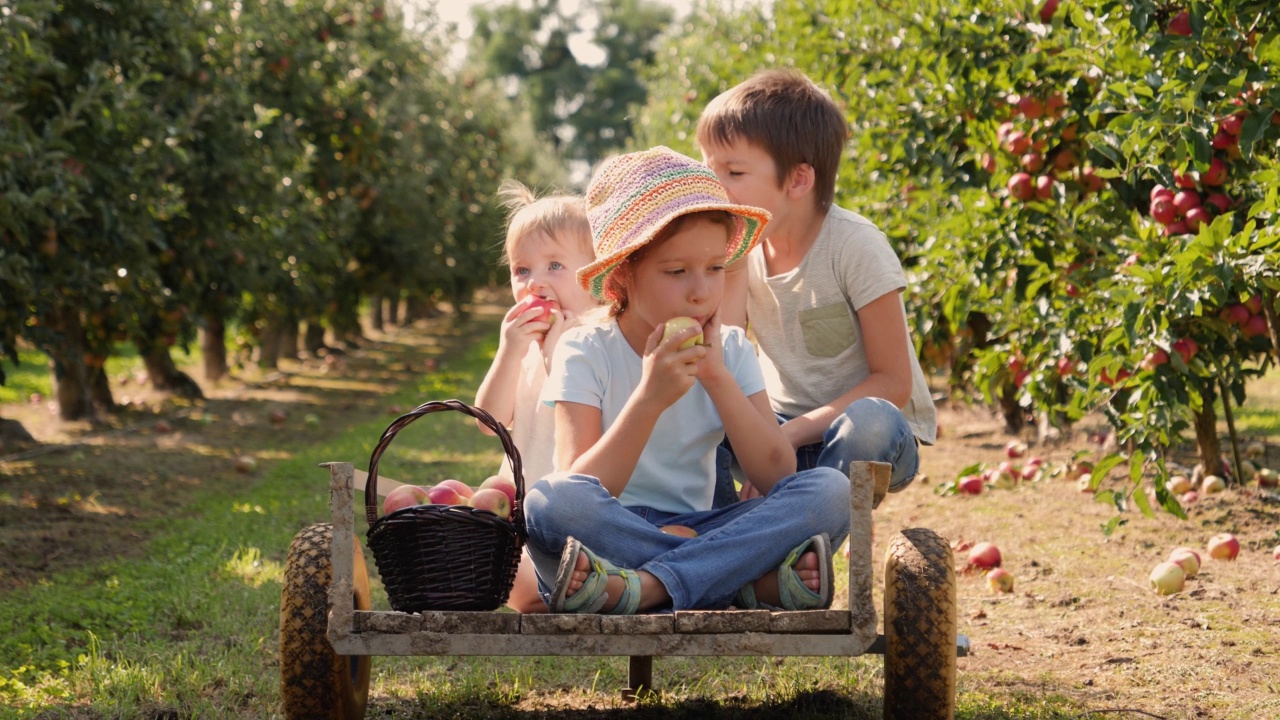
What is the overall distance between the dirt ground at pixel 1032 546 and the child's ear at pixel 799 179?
146cm

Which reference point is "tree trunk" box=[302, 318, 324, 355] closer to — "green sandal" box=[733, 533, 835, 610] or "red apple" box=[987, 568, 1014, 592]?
"red apple" box=[987, 568, 1014, 592]

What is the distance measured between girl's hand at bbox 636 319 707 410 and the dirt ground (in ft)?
4.46

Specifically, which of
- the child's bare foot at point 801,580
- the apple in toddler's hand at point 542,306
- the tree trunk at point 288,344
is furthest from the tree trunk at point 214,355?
the child's bare foot at point 801,580

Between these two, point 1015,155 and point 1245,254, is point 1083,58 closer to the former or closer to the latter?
point 1015,155

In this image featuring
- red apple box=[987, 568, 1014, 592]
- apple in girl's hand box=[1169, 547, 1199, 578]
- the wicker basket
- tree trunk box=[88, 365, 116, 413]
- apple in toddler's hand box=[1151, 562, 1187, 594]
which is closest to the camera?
the wicker basket

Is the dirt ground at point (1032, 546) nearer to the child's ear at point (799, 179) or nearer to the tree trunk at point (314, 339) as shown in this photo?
the child's ear at point (799, 179)

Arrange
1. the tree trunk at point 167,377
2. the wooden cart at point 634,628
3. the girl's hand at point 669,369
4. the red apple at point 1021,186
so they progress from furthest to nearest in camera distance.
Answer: the tree trunk at point 167,377 → the red apple at point 1021,186 → the girl's hand at point 669,369 → the wooden cart at point 634,628

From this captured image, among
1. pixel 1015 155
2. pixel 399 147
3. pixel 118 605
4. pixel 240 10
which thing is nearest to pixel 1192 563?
pixel 1015 155

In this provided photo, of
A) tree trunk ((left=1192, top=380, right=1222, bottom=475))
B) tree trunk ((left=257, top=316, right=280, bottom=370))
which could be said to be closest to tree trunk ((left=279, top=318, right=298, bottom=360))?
tree trunk ((left=257, top=316, right=280, bottom=370))

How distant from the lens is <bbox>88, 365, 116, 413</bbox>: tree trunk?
32.2ft

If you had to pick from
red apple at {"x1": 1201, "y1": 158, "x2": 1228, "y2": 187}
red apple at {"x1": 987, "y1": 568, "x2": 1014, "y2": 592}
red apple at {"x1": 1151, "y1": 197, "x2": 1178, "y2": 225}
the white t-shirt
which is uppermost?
red apple at {"x1": 1201, "y1": 158, "x2": 1228, "y2": 187}

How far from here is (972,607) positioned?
173 inches

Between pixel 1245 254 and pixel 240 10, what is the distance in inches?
363

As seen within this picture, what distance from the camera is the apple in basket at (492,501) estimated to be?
9.48 ft
